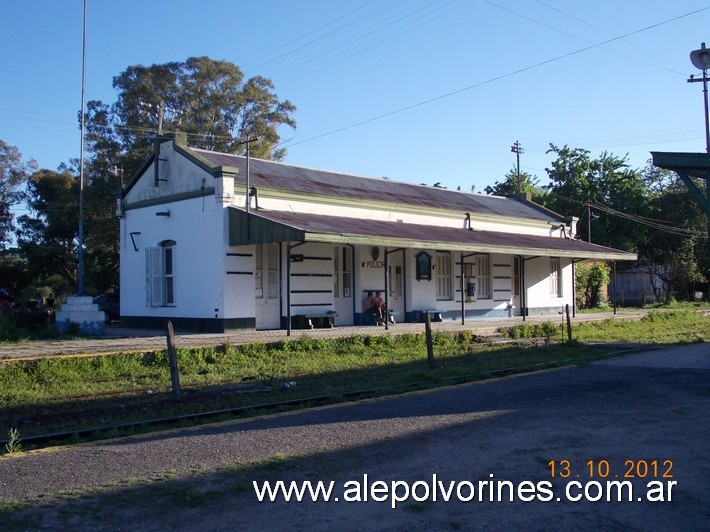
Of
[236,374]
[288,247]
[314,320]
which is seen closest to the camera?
[236,374]

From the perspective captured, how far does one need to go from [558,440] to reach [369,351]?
10.3 metres

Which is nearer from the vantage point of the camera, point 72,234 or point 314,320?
point 314,320

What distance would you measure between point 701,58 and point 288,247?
10.3m

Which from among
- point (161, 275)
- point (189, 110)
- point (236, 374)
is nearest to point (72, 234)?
point (189, 110)

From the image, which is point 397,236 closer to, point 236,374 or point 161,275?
point 161,275

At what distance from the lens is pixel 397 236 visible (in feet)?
67.3

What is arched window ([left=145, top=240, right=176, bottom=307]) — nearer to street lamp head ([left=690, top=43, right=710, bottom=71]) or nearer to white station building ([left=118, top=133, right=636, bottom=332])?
white station building ([left=118, top=133, right=636, bottom=332])

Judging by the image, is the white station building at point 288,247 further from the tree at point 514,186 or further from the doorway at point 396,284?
the tree at point 514,186

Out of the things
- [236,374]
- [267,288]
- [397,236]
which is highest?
[397,236]

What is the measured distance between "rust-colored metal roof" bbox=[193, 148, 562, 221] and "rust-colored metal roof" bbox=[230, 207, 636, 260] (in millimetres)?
1093

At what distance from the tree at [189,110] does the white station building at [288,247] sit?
16.8 m

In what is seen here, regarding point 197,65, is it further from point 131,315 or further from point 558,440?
point 558,440

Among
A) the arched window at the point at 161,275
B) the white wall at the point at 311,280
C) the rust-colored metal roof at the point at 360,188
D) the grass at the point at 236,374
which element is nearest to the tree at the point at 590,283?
the rust-colored metal roof at the point at 360,188

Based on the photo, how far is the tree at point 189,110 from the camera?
1604 inches
